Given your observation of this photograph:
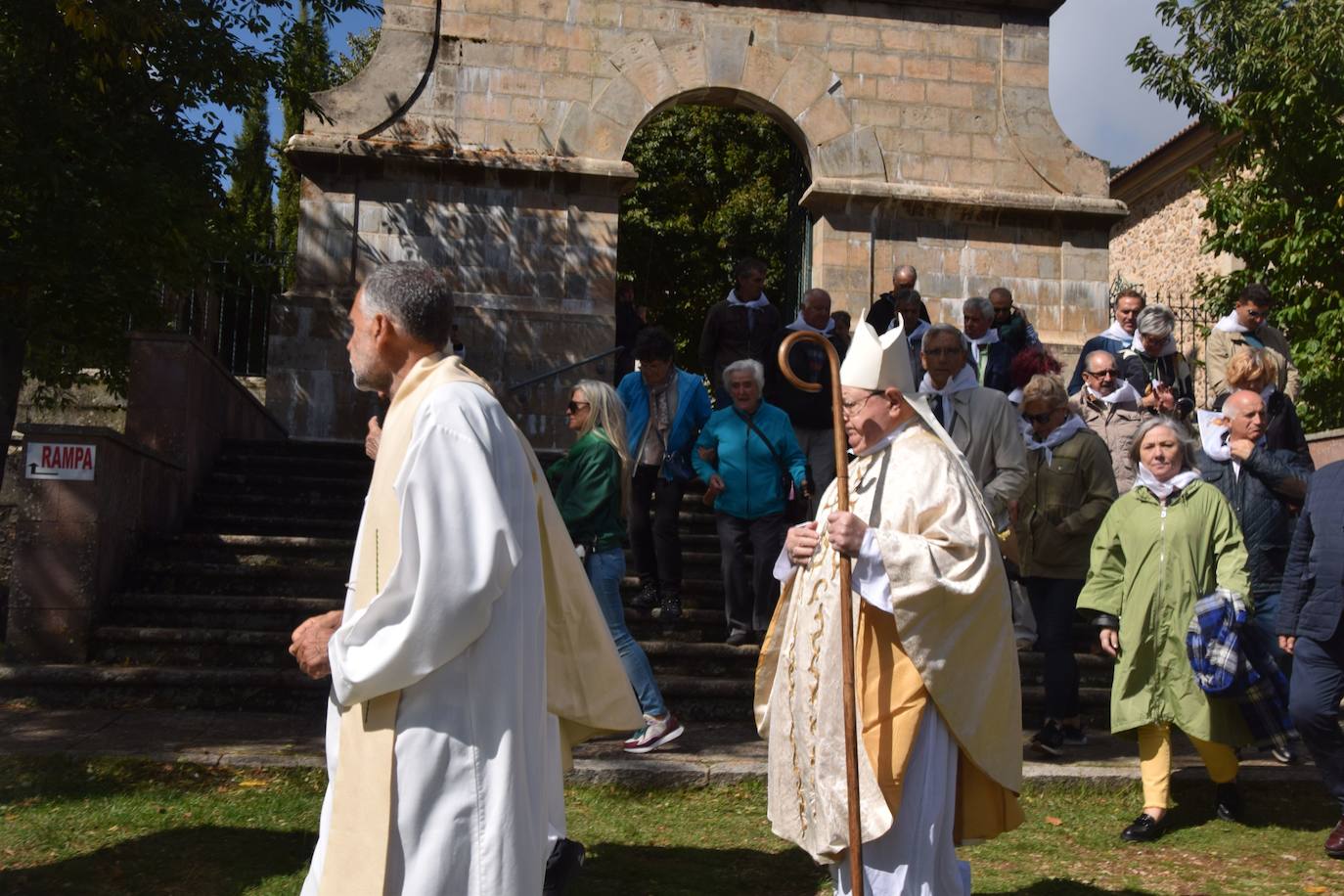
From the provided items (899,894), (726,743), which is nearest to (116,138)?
(726,743)

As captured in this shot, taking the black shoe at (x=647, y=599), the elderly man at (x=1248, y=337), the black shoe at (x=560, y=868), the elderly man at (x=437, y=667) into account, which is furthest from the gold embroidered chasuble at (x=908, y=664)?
the elderly man at (x=1248, y=337)

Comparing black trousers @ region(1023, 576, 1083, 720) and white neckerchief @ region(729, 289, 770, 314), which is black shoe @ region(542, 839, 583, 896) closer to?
black trousers @ region(1023, 576, 1083, 720)

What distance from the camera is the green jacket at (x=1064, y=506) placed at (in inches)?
303

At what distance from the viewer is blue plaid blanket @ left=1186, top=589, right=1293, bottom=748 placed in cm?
625

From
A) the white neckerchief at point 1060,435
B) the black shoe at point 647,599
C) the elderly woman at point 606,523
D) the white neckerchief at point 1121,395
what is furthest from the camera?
the black shoe at point 647,599

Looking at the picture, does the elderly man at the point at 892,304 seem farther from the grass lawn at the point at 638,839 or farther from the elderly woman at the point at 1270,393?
the grass lawn at the point at 638,839

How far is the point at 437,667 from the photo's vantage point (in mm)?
3184

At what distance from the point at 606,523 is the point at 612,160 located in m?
8.14

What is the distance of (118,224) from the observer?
33.6 ft

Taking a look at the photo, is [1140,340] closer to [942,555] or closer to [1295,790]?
[1295,790]

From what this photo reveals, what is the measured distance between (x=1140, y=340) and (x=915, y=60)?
6.85 meters

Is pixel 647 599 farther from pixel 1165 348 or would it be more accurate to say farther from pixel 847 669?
pixel 847 669

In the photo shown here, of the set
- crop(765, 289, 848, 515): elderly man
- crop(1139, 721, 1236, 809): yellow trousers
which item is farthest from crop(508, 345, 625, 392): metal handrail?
crop(1139, 721, 1236, 809): yellow trousers

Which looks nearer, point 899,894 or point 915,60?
point 899,894
